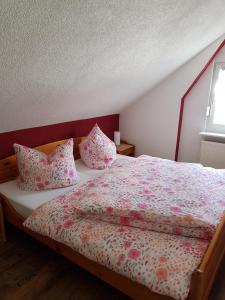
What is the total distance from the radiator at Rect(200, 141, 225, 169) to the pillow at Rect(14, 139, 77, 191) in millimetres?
1955

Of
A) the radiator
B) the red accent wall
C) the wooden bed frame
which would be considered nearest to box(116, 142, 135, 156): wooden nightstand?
the red accent wall

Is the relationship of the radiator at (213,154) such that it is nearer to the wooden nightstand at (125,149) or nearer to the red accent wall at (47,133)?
the wooden nightstand at (125,149)

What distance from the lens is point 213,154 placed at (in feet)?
10.5

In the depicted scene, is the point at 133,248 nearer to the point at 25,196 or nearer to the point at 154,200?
the point at 154,200

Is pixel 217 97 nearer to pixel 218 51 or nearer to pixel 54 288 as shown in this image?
pixel 218 51

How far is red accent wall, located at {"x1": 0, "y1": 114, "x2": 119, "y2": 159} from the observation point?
2.38 meters

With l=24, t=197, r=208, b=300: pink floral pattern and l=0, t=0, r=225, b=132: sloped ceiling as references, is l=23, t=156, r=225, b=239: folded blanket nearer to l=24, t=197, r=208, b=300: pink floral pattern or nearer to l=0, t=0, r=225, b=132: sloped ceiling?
l=24, t=197, r=208, b=300: pink floral pattern

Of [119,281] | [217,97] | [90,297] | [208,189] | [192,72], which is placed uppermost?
[192,72]

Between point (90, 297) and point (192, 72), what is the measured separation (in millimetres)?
2896

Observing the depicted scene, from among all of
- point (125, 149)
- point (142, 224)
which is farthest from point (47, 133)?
point (142, 224)

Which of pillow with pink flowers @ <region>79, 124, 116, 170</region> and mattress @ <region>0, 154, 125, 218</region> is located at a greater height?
pillow with pink flowers @ <region>79, 124, 116, 170</region>

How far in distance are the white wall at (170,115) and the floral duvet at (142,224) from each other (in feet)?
4.65

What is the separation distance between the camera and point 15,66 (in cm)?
142

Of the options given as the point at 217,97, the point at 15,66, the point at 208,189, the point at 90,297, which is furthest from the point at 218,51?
the point at 90,297
